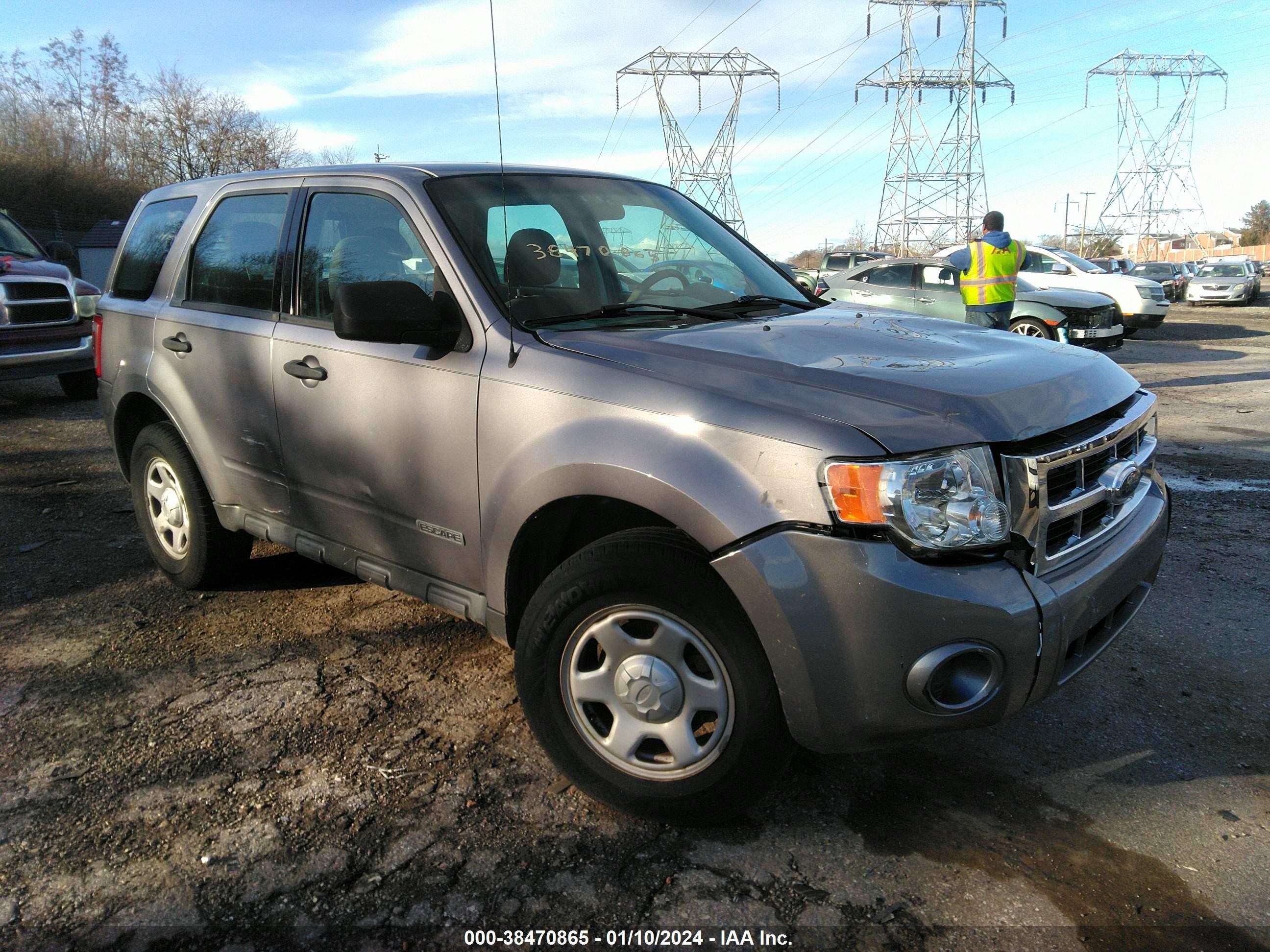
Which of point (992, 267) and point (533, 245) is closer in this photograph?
point (533, 245)

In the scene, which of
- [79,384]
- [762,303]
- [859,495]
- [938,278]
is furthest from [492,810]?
[938,278]

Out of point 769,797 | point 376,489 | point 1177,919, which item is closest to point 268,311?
point 376,489

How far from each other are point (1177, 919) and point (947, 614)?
3.03ft

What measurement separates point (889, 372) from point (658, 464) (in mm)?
654

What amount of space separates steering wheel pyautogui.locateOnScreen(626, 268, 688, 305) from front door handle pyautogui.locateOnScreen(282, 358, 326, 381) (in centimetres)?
110

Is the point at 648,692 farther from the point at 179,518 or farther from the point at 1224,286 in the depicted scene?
the point at 1224,286

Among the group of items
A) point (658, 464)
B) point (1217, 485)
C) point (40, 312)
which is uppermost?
point (40, 312)

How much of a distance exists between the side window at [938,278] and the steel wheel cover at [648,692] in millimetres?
12331

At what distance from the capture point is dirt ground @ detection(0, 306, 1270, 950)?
2195mm

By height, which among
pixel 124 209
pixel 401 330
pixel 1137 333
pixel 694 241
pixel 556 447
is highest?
pixel 124 209

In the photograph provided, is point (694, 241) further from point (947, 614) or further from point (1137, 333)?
point (1137, 333)

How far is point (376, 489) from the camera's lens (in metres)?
3.16

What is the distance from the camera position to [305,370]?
332cm

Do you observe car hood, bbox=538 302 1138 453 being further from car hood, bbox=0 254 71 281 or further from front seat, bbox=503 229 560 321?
car hood, bbox=0 254 71 281
